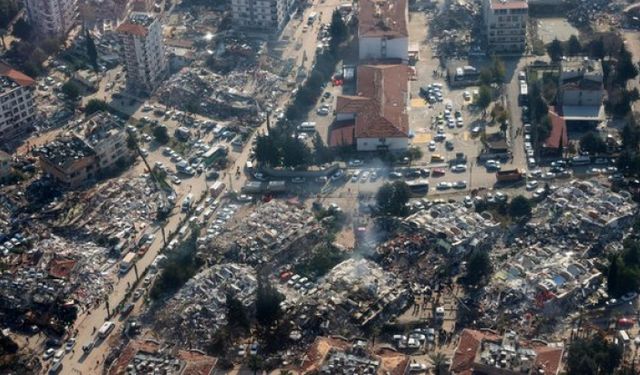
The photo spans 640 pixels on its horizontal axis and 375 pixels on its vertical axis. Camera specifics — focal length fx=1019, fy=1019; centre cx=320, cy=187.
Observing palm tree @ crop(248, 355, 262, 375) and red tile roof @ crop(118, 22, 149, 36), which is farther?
red tile roof @ crop(118, 22, 149, 36)

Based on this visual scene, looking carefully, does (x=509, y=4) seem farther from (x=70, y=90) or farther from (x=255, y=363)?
(x=255, y=363)

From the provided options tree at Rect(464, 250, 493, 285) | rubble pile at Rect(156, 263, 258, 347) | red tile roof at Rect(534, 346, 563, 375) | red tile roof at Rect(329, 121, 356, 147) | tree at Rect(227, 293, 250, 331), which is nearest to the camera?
red tile roof at Rect(534, 346, 563, 375)

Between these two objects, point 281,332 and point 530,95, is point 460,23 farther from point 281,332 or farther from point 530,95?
point 281,332

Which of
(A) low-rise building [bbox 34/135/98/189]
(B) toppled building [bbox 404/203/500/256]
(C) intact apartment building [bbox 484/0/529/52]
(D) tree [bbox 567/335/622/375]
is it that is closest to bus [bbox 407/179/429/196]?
(B) toppled building [bbox 404/203/500/256]

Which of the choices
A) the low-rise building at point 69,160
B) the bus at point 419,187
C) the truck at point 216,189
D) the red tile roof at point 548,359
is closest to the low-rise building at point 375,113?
the bus at point 419,187

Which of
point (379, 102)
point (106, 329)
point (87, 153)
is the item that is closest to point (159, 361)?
point (106, 329)

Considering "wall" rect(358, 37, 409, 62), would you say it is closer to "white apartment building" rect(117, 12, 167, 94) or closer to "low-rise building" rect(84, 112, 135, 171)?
"white apartment building" rect(117, 12, 167, 94)
